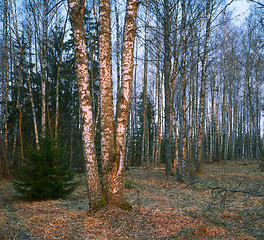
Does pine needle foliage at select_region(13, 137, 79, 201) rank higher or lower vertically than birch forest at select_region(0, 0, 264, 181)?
lower

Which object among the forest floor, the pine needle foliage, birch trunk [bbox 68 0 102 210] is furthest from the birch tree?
the pine needle foliage

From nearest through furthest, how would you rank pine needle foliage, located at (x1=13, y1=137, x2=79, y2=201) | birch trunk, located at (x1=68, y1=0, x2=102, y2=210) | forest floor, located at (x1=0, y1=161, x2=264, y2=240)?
forest floor, located at (x1=0, y1=161, x2=264, y2=240) → birch trunk, located at (x1=68, y1=0, x2=102, y2=210) → pine needle foliage, located at (x1=13, y1=137, x2=79, y2=201)

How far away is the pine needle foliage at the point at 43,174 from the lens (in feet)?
22.6

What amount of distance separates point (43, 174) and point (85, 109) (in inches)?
121

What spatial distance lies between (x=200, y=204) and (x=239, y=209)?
41.8 inches

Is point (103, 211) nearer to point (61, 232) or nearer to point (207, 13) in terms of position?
point (61, 232)

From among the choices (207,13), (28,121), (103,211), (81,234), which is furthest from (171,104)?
(28,121)

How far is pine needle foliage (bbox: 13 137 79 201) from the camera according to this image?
6895 millimetres

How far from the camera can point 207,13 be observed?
38.3ft

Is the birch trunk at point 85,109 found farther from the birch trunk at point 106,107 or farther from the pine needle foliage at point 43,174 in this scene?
the pine needle foliage at point 43,174

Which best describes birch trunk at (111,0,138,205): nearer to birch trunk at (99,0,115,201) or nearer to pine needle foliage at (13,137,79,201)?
birch trunk at (99,0,115,201)

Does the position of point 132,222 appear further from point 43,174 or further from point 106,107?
point 43,174

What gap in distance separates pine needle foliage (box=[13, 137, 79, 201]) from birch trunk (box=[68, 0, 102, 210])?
2.40 m

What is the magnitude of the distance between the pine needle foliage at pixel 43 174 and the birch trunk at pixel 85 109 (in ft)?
7.87
